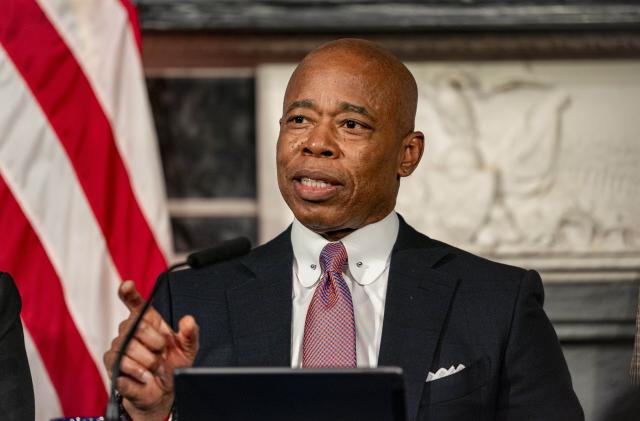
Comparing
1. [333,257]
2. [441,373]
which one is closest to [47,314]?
[333,257]

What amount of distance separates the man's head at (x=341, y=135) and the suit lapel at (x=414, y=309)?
0.38ft

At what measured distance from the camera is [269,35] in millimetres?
2980

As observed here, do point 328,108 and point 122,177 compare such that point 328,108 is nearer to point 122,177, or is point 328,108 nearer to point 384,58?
point 384,58

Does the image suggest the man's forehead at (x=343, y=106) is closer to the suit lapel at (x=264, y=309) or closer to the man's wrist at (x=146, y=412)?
the suit lapel at (x=264, y=309)

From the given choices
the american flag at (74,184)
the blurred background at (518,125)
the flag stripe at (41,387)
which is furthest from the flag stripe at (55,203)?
the blurred background at (518,125)

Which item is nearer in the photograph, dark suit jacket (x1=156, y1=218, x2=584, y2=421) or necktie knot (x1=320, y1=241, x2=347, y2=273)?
dark suit jacket (x1=156, y1=218, x2=584, y2=421)

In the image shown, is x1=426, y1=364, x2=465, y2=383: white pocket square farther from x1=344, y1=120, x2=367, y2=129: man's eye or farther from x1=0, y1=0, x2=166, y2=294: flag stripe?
x1=0, y1=0, x2=166, y2=294: flag stripe

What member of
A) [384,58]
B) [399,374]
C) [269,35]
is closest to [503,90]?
[269,35]

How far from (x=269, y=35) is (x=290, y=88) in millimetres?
817

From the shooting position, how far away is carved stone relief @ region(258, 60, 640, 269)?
296cm

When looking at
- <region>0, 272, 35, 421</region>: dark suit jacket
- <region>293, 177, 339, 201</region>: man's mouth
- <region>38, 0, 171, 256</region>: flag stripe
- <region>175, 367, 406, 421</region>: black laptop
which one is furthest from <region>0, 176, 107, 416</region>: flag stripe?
<region>175, 367, 406, 421</region>: black laptop

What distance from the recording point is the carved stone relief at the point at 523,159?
2.96 metres

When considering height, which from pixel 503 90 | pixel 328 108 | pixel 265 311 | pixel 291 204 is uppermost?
pixel 503 90

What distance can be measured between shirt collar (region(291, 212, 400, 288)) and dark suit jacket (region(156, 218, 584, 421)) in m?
0.03
